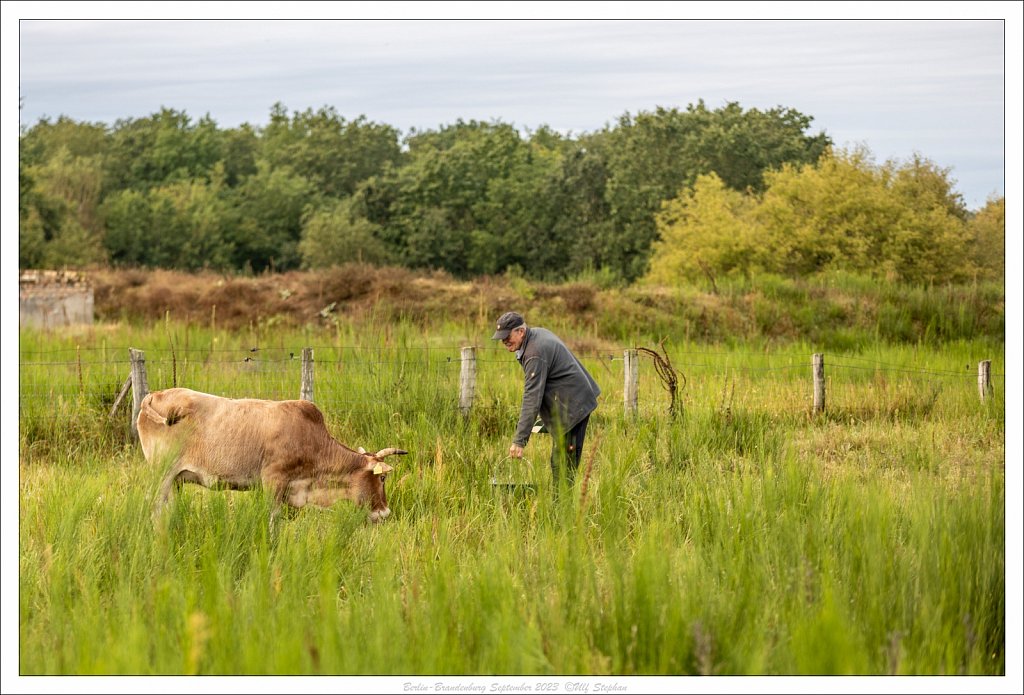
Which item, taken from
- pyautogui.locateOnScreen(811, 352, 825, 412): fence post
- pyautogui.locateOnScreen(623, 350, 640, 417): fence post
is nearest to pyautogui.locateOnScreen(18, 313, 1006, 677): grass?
pyautogui.locateOnScreen(623, 350, 640, 417): fence post

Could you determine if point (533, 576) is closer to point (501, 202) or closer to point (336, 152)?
point (501, 202)

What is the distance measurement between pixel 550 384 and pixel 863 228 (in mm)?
21096

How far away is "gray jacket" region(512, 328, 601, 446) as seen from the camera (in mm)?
7016

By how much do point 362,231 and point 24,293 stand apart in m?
20.7

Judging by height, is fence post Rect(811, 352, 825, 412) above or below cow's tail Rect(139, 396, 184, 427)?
below

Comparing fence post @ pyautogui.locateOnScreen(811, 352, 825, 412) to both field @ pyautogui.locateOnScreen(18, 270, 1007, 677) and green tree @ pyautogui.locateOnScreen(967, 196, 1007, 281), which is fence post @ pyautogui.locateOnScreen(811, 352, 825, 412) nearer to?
field @ pyautogui.locateOnScreen(18, 270, 1007, 677)

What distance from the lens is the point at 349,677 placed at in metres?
3.80

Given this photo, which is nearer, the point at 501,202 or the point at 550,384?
the point at 550,384

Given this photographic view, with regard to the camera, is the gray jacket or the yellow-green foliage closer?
the gray jacket

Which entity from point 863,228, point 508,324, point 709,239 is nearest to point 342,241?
point 709,239

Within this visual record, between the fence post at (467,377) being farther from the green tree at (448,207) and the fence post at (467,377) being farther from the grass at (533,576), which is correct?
the green tree at (448,207)

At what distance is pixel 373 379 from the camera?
10680 millimetres

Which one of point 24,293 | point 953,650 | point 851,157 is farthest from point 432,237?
point 953,650

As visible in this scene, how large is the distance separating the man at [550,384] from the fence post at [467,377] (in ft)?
10.3
